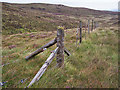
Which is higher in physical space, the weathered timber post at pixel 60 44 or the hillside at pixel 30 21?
the hillside at pixel 30 21

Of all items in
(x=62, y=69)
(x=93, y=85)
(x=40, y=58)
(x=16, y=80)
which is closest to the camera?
(x=93, y=85)

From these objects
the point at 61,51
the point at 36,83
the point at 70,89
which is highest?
the point at 61,51

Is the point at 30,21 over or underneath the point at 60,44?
over

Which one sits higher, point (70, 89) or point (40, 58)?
point (40, 58)

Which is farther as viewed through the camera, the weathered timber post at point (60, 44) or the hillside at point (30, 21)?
the hillside at point (30, 21)

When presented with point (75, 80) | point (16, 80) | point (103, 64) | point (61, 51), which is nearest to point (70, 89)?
point (75, 80)

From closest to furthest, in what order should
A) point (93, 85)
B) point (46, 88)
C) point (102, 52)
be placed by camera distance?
point (46, 88) < point (93, 85) < point (102, 52)

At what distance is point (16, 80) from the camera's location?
361cm

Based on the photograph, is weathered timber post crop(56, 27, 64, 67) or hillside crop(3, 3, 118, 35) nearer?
weathered timber post crop(56, 27, 64, 67)

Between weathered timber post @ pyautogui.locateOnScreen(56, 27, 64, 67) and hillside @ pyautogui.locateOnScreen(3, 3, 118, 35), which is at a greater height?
hillside @ pyautogui.locateOnScreen(3, 3, 118, 35)

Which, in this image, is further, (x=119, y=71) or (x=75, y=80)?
(x=119, y=71)

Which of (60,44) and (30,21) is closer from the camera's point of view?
(60,44)

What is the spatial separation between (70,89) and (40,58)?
107 inches

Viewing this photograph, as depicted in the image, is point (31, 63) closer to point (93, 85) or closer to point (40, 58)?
point (40, 58)
